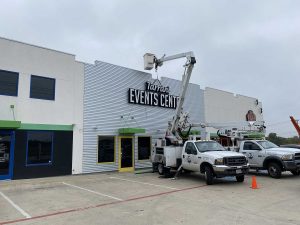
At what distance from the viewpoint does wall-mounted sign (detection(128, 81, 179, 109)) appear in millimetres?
20797

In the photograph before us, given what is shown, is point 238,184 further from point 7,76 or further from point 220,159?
point 7,76

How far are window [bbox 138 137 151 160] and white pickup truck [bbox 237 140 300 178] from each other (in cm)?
673

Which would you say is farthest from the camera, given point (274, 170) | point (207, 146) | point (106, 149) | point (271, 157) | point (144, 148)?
point (144, 148)

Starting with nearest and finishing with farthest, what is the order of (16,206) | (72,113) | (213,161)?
(16,206), (213,161), (72,113)

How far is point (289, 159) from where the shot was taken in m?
14.9

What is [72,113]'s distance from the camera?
1736 centimetres

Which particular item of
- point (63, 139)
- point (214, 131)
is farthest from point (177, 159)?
point (214, 131)

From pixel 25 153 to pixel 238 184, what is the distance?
421 inches

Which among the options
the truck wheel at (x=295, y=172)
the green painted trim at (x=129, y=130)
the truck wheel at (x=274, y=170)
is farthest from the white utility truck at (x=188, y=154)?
the truck wheel at (x=295, y=172)

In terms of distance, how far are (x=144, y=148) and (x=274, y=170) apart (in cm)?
904

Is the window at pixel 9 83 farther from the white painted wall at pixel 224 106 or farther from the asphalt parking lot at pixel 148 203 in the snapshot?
the white painted wall at pixel 224 106

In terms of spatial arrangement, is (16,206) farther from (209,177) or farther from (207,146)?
(207,146)

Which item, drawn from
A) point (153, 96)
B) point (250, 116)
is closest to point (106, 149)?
point (153, 96)

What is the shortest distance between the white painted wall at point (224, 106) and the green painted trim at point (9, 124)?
16.9 m
